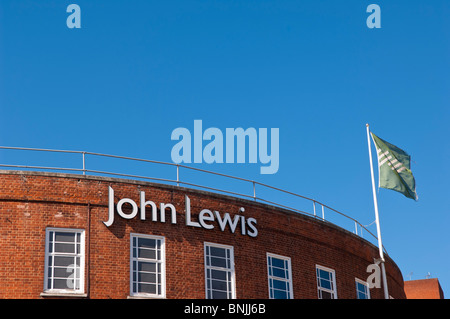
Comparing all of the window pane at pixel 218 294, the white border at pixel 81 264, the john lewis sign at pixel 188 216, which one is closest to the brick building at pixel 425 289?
the john lewis sign at pixel 188 216

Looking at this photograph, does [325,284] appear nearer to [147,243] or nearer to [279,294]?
[279,294]

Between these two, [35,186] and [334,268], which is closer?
[35,186]

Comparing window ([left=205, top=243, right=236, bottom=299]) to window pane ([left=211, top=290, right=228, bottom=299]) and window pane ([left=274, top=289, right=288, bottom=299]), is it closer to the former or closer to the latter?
window pane ([left=211, top=290, right=228, bottom=299])

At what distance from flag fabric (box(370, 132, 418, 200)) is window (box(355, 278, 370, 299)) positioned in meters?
4.17

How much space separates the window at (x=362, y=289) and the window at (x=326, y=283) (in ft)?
5.35

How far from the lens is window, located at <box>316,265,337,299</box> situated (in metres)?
31.9
